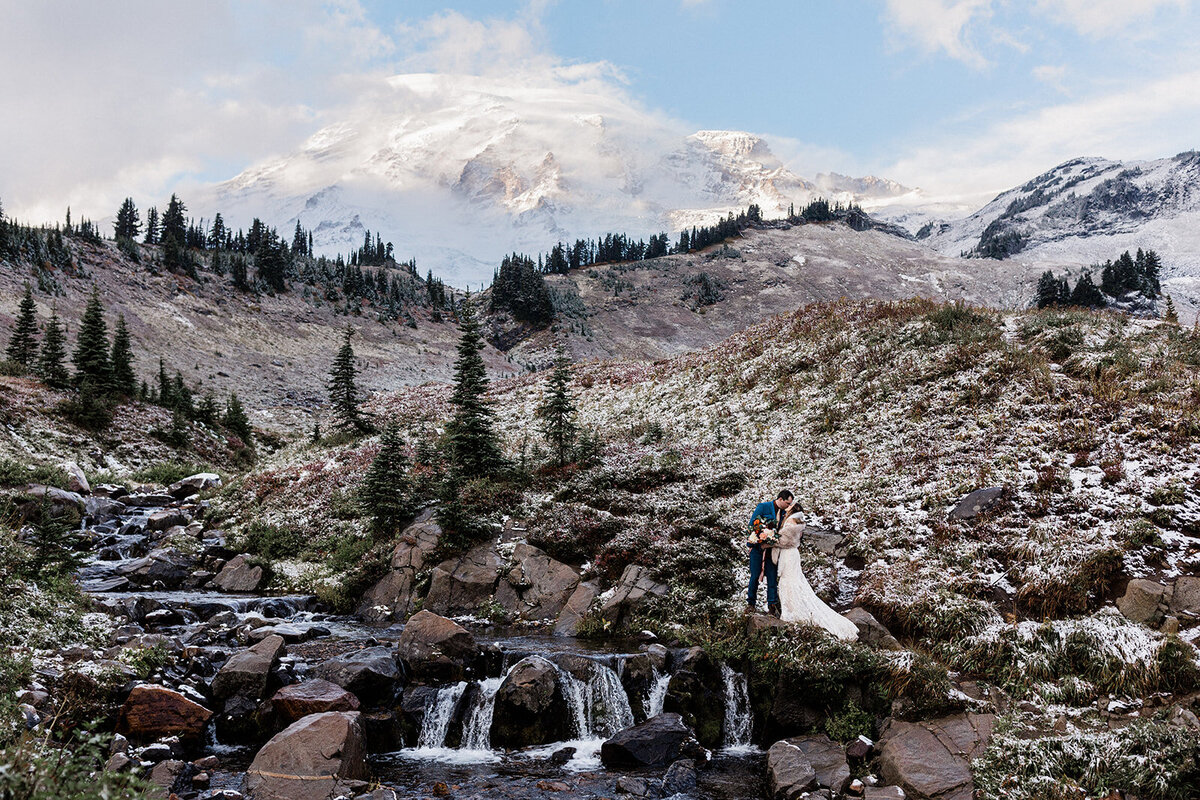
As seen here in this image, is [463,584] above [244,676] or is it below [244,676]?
above

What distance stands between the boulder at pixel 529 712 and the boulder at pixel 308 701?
2520 millimetres

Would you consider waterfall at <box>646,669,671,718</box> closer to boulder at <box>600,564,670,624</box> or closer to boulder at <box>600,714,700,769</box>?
boulder at <box>600,714,700,769</box>

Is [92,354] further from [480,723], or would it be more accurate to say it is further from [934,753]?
[934,753]

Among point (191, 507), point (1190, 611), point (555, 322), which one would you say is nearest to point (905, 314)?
point (1190, 611)

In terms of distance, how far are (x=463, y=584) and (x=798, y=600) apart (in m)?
9.13

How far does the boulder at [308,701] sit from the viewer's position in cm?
1030

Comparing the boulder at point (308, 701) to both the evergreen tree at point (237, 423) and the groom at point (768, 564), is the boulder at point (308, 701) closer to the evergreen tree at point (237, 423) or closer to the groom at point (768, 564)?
the groom at point (768, 564)

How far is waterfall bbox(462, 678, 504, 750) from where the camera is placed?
10734 mm

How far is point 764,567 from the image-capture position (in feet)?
42.1

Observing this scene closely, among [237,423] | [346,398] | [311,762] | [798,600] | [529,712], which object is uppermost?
[346,398]

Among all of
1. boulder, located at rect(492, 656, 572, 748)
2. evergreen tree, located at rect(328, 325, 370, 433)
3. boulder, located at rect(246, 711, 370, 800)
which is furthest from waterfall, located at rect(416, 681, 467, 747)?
evergreen tree, located at rect(328, 325, 370, 433)

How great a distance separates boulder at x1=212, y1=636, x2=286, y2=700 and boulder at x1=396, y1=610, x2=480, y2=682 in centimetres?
238

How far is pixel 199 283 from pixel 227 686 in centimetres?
8498

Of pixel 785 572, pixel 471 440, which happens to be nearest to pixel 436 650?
pixel 785 572
